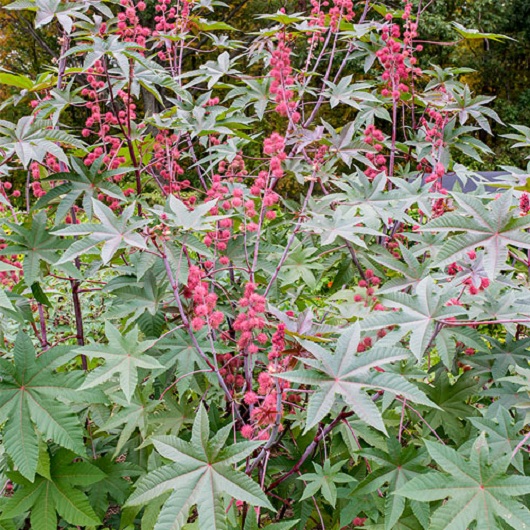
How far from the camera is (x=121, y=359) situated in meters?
1.47

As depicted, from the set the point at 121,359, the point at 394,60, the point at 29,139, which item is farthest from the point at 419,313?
the point at 394,60

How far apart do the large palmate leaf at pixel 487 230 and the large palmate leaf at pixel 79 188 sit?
44.2 inches

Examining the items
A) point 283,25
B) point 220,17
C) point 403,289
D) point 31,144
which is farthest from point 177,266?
point 220,17

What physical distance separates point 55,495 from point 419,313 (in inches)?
49.1

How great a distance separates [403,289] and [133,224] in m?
0.95

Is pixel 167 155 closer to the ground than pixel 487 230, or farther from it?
closer to the ground

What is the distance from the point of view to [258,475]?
5.72 ft

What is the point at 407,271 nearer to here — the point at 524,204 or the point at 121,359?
the point at 524,204

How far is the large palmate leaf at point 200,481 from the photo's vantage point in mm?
1201

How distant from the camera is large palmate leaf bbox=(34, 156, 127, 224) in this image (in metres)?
1.93

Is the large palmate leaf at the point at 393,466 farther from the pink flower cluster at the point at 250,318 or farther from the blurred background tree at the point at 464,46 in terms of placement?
the blurred background tree at the point at 464,46

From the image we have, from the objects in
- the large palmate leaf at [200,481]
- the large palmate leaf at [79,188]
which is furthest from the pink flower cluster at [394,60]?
the large palmate leaf at [200,481]

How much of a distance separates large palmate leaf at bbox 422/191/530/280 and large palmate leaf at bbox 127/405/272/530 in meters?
0.73

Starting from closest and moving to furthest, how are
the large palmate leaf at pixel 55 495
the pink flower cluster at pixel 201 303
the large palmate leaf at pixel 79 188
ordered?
the pink flower cluster at pixel 201 303 → the large palmate leaf at pixel 55 495 → the large palmate leaf at pixel 79 188
